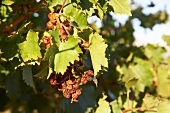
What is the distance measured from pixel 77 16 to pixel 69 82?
34cm

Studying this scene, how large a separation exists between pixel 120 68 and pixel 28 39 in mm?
1463

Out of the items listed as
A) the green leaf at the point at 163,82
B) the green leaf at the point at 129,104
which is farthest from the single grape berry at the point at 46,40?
the green leaf at the point at 163,82

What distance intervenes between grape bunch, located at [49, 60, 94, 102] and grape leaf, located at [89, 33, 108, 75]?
Answer: 6cm

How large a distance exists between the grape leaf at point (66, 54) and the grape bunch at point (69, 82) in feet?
0.18

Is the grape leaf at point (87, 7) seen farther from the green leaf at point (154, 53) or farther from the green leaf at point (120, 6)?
the green leaf at point (154, 53)

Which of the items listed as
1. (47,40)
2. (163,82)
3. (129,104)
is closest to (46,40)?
(47,40)

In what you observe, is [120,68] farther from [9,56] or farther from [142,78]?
[9,56]

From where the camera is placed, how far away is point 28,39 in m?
1.80

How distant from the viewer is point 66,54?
165 cm

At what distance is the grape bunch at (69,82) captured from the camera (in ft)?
5.38

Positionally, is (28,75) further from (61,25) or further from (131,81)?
(131,81)

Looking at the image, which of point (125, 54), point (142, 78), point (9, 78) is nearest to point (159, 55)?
point (125, 54)

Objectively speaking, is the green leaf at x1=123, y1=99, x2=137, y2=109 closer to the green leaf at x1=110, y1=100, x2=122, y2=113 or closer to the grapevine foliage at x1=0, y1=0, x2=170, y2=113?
the grapevine foliage at x1=0, y1=0, x2=170, y2=113

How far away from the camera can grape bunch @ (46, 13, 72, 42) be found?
1649 mm
